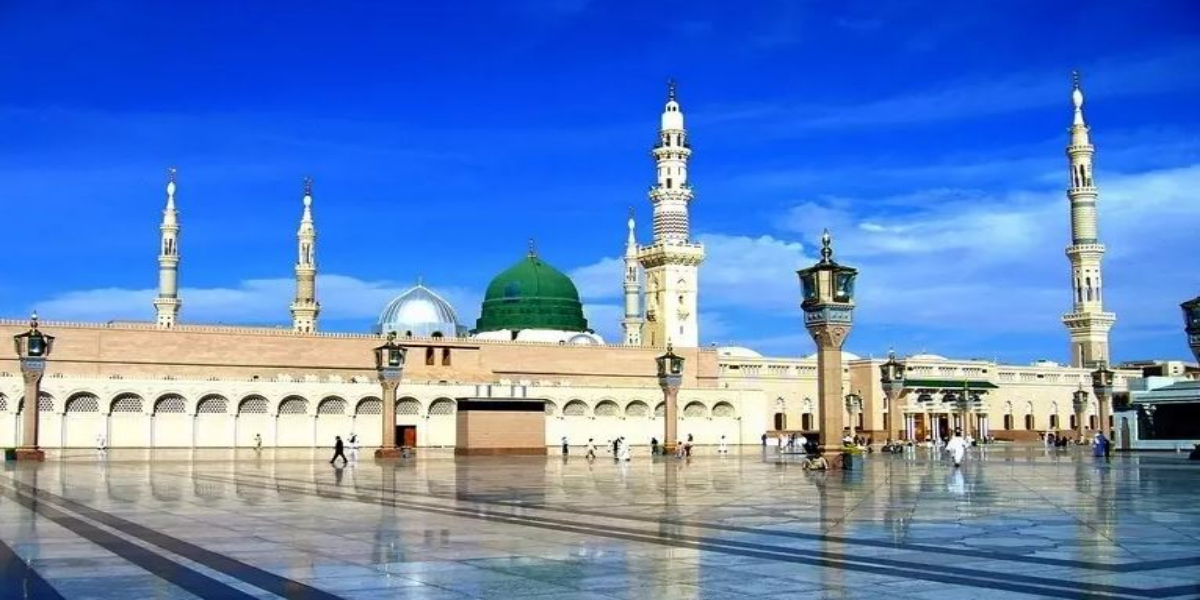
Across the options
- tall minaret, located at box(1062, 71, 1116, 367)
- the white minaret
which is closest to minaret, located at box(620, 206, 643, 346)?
the white minaret

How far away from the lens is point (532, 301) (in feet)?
253

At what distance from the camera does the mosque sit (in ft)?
169

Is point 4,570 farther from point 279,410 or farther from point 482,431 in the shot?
point 279,410

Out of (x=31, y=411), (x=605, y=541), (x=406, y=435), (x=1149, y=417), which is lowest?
(x=605, y=541)

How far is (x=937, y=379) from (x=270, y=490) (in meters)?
61.4

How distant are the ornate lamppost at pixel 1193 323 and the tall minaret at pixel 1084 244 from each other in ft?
A: 148

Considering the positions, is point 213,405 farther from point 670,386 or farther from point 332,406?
point 670,386

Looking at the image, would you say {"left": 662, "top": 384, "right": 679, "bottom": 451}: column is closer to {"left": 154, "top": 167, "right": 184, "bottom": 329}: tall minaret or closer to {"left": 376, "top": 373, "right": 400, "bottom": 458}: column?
{"left": 376, "top": 373, "right": 400, "bottom": 458}: column

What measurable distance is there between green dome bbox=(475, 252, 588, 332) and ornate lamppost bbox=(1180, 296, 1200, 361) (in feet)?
161

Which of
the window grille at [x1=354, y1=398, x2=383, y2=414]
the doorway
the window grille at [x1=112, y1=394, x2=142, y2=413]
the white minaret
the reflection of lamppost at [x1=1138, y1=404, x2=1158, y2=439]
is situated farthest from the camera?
the white minaret

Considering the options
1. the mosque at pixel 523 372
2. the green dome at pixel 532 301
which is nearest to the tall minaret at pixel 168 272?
the mosque at pixel 523 372

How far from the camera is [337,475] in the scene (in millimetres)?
25734

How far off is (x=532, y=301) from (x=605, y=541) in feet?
217

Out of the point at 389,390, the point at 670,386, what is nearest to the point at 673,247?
the point at 670,386
